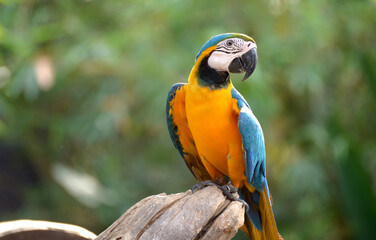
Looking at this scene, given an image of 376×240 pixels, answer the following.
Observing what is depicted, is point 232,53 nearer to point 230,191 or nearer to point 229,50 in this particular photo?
point 229,50

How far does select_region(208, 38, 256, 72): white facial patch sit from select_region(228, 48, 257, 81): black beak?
0.04 feet

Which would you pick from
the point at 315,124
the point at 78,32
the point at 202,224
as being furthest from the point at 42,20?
the point at 202,224

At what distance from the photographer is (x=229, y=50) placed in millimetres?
1308

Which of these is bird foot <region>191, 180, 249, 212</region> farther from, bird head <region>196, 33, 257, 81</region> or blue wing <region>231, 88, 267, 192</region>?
bird head <region>196, 33, 257, 81</region>

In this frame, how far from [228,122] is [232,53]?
211mm

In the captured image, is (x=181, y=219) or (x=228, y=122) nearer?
(x=181, y=219)

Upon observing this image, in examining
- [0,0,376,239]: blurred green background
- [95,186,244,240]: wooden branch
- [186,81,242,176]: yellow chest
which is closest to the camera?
[95,186,244,240]: wooden branch

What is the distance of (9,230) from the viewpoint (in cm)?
139

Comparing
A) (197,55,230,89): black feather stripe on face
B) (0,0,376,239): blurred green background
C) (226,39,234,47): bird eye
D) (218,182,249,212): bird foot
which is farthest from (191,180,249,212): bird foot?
(0,0,376,239): blurred green background

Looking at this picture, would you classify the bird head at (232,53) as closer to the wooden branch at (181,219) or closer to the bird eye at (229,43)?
the bird eye at (229,43)

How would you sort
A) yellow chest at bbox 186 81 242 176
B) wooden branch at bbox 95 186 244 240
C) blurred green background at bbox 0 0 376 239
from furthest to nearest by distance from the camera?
blurred green background at bbox 0 0 376 239 → yellow chest at bbox 186 81 242 176 → wooden branch at bbox 95 186 244 240

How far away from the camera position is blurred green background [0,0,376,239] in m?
3.07

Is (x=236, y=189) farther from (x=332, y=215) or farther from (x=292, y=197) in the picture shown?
(x=292, y=197)

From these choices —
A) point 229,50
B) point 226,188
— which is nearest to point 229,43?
point 229,50
